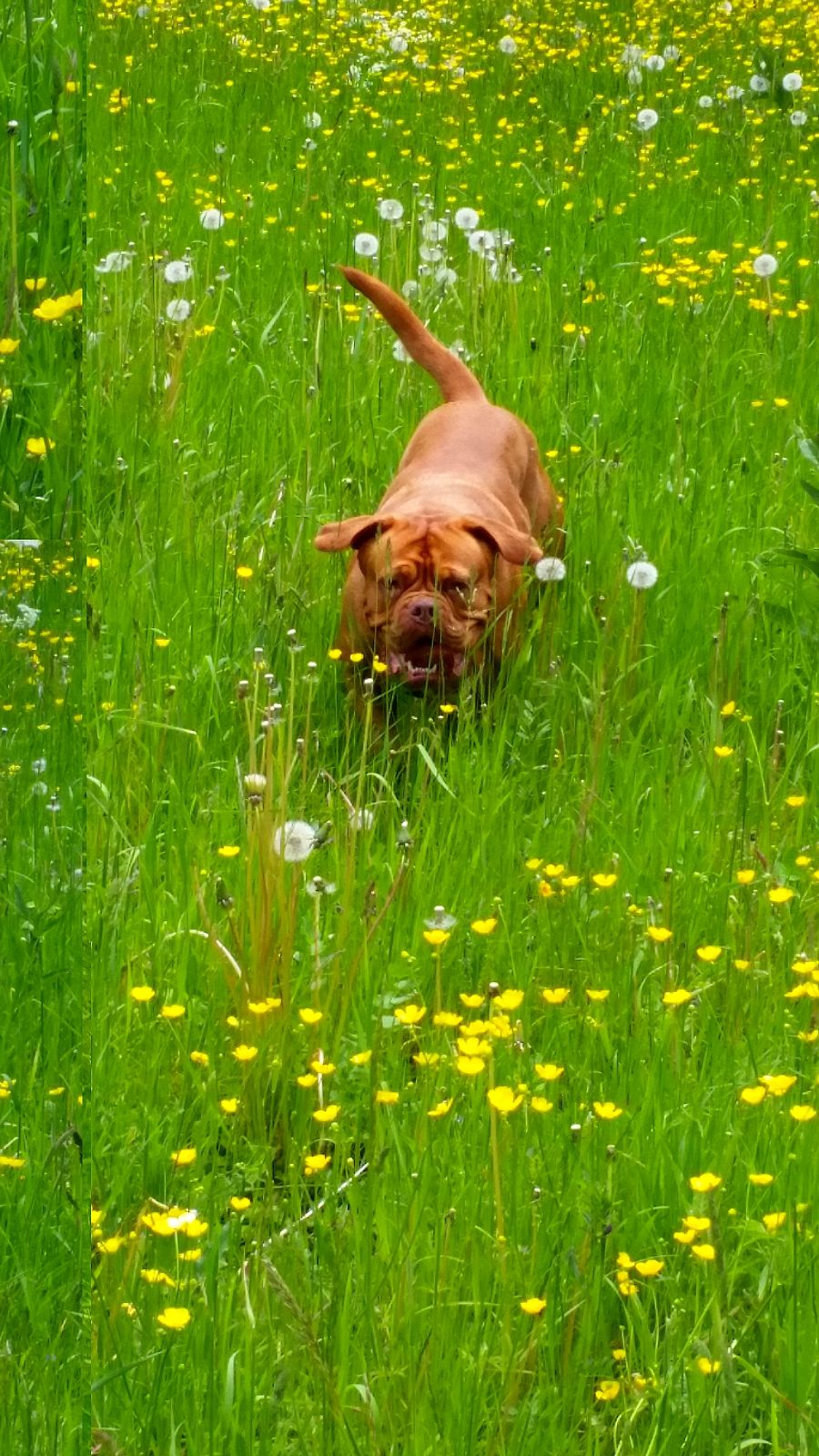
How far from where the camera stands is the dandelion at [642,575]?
3783 millimetres

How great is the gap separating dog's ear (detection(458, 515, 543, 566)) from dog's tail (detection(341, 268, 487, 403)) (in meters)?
0.78

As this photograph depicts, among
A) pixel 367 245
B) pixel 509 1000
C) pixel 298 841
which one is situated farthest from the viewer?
pixel 367 245

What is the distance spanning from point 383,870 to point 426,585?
43.4 inches

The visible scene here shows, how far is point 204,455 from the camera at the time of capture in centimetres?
441

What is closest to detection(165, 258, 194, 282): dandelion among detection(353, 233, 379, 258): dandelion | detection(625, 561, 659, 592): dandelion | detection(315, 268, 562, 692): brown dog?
detection(353, 233, 379, 258): dandelion

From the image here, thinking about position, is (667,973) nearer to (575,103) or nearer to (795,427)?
(795,427)

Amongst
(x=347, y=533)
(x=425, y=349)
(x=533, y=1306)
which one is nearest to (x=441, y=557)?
(x=347, y=533)

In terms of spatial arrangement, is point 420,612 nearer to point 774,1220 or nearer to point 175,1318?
point 774,1220

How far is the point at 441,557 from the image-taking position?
388 centimetres

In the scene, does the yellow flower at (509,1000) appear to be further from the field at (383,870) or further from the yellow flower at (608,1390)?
the yellow flower at (608,1390)

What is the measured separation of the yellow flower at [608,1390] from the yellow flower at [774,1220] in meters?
0.22

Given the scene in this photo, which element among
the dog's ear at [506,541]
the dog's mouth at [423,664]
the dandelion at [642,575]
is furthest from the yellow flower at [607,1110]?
the dog's ear at [506,541]

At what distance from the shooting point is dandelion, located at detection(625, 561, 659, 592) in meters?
3.78

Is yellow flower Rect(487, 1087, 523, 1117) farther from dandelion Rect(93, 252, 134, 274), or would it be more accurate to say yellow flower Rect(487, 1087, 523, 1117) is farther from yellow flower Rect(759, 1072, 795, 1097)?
dandelion Rect(93, 252, 134, 274)
